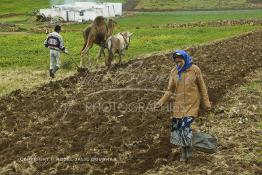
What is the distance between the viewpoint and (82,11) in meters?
56.2

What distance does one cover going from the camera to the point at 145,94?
14.5m

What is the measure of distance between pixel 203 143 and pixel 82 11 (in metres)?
48.0

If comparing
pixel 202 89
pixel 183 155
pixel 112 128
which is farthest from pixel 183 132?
pixel 112 128

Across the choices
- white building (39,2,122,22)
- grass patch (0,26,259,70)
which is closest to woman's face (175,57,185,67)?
grass patch (0,26,259,70)

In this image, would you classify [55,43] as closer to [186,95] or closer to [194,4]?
[186,95]

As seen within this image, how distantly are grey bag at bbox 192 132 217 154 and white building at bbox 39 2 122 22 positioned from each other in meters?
47.6

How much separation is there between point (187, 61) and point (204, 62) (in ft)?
33.6

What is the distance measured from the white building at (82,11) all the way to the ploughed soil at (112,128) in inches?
1545

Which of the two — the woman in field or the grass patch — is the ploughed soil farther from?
the grass patch

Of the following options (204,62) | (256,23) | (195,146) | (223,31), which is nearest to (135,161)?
(195,146)

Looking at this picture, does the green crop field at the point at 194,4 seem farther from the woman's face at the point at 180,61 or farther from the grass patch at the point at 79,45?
the woman's face at the point at 180,61

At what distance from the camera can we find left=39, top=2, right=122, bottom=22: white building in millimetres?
56562

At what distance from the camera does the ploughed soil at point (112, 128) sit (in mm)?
9453

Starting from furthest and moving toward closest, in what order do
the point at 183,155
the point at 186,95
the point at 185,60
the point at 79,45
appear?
the point at 79,45 < the point at 183,155 < the point at 186,95 < the point at 185,60
